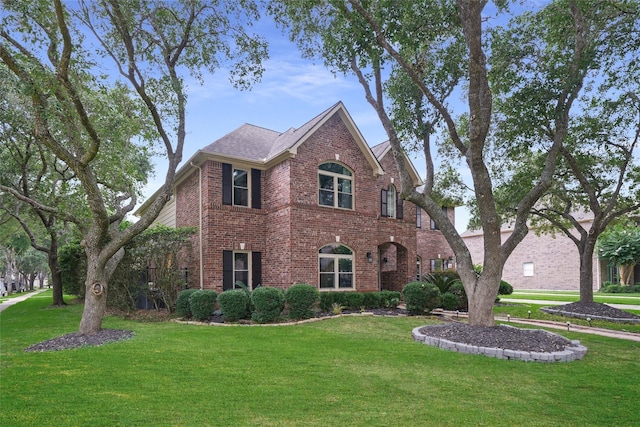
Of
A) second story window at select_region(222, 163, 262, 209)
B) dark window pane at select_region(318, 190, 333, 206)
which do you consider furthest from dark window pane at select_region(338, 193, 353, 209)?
second story window at select_region(222, 163, 262, 209)

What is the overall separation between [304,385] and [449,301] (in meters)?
10.5

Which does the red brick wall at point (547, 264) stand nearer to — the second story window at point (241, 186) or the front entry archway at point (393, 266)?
the front entry archway at point (393, 266)

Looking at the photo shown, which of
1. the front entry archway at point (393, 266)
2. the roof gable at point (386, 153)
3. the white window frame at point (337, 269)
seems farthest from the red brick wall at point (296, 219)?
the roof gable at point (386, 153)

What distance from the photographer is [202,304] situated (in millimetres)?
11742

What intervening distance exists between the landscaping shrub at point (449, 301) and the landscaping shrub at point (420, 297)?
1334 mm

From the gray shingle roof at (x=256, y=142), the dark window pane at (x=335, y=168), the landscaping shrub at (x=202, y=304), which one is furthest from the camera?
the dark window pane at (x=335, y=168)

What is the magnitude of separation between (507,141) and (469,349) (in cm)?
773

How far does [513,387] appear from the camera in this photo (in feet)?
18.2

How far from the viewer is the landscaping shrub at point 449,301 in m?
14.6

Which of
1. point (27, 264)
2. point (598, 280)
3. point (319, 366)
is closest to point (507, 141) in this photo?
point (319, 366)

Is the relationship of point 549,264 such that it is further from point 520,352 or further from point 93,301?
point 93,301

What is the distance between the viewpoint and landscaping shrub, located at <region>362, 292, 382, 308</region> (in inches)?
573

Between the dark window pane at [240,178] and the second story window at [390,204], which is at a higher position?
the dark window pane at [240,178]

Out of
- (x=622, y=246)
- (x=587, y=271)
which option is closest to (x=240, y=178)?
(x=587, y=271)
